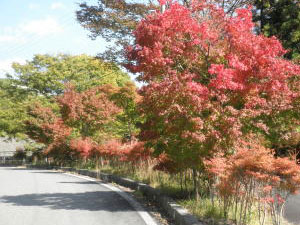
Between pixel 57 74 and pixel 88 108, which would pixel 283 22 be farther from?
pixel 57 74

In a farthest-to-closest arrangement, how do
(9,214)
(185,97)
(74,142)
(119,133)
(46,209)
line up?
(119,133) < (74,142) < (46,209) < (9,214) < (185,97)

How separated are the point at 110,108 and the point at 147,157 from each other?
1296cm

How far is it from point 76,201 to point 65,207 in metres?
1.11

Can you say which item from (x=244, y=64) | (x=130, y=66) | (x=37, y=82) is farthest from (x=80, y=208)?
(x=37, y=82)

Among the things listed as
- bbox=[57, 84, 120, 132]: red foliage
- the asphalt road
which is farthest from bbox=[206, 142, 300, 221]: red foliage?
bbox=[57, 84, 120, 132]: red foliage

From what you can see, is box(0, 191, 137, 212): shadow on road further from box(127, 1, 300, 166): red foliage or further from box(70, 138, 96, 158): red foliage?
box(70, 138, 96, 158): red foliage

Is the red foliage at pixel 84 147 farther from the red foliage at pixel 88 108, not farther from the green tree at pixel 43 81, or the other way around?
the green tree at pixel 43 81

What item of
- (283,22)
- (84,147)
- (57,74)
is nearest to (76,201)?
(84,147)

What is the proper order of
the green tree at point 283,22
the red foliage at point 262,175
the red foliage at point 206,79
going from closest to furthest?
the red foliage at point 262,175 < the red foliage at point 206,79 < the green tree at point 283,22

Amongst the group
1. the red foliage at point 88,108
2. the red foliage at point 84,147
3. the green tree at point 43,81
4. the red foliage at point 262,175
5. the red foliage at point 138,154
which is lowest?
the red foliage at point 262,175

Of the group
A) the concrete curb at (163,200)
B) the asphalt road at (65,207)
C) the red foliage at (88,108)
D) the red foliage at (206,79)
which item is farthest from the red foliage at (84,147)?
the red foliage at (206,79)

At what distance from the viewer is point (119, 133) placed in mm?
37562

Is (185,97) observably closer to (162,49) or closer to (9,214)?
(162,49)

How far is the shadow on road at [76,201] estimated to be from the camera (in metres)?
10.1
